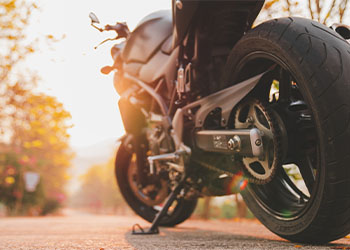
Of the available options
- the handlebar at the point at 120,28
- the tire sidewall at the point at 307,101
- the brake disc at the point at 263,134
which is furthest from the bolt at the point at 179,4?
the handlebar at the point at 120,28

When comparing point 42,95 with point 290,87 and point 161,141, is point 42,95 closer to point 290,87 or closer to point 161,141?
point 161,141

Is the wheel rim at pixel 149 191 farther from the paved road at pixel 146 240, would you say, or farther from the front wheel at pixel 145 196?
the paved road at pixel 146 240

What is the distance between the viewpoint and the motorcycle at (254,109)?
1460mm

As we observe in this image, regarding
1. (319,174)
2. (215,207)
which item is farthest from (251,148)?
(215,207)

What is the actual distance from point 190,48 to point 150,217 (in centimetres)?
182

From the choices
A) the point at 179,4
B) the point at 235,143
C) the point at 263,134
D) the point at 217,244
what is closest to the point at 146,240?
the point at 217,244

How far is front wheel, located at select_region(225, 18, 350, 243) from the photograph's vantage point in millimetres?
1418

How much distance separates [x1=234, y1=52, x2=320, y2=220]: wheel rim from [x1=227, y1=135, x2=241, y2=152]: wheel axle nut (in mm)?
216

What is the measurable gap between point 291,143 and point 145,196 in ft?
6.97

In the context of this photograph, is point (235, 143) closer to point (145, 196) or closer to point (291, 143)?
point (291, 143)

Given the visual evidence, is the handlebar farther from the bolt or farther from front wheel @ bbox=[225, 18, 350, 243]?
front wheel @ bbox=[225, 18, 350, 243]

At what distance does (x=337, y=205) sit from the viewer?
1466 millimetres

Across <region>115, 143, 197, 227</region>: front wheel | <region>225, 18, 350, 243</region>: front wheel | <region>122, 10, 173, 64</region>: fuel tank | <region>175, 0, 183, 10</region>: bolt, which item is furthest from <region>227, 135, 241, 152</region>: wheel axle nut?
<region>115, 143, 197, 227</region>: front wheel

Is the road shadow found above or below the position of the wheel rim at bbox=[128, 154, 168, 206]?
above
